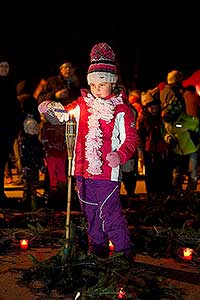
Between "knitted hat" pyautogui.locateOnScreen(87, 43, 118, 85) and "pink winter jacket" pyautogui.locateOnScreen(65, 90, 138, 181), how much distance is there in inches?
6.9

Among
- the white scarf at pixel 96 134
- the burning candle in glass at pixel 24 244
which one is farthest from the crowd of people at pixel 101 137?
the burning candle in glass at pixel 24 244

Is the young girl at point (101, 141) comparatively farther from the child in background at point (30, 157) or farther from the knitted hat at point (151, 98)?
the knitted hat at point (151, 98)

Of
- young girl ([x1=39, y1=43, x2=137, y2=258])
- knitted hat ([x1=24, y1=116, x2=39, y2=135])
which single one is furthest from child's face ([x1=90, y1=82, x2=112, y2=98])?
knitted hat ([x1=24, y1=116, x2=39, y2=135])

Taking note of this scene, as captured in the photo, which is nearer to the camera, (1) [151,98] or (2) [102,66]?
(2) [102,66]

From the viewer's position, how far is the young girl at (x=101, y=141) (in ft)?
18.0

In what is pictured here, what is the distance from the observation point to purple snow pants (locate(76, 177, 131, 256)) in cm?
A: 557

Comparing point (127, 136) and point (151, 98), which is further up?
point (151, 98)

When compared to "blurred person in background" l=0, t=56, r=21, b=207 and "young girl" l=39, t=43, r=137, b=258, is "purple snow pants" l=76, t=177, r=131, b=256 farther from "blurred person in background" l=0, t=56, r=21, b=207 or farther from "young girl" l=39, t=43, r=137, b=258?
"blurred person in background" l=0, t=56, r=21, b=207

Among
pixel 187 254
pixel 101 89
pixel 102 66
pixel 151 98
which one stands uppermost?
pixel 151 98

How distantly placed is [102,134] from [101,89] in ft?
1.40

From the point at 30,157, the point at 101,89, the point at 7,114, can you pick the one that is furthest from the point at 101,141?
the point at 7,114

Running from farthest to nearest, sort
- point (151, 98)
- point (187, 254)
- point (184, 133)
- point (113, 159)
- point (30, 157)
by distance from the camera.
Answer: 1. point (184, 133)
2. point (151, 98)
3. point (30, 157)
4. point (187, 254)
5. point (113, 159)

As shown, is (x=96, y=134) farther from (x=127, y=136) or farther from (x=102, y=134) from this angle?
(x=127, y=136)

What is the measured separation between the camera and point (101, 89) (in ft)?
18.3
